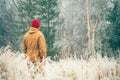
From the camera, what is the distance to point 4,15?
3791 cm

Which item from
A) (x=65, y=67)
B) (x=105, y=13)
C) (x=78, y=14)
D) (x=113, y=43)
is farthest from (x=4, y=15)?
(x=65, y=67)

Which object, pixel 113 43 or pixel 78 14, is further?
pixel 78 14

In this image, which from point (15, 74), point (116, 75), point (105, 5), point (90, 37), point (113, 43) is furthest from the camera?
point (90, 37)

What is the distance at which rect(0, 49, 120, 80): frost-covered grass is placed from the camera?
847 centimetres

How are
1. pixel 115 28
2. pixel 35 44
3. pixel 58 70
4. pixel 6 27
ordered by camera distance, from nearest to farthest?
1. pixel 35 44
2. pixel 58 70
3. pixel 115 28
4. pixel 6 27

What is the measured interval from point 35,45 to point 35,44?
28 mm

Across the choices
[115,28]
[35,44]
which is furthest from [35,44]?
[115,28]

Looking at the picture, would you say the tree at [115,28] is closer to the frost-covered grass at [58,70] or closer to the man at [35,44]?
the frost-covered grass at [58,70]

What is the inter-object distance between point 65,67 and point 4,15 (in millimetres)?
29136

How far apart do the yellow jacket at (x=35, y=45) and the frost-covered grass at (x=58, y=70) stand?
0.21 m

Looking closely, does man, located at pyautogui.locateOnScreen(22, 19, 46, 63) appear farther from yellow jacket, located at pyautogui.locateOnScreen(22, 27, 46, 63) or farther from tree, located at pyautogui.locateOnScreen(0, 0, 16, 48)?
tree, located at pyautogui.locateOnScreen(0, 0, 16, 48)

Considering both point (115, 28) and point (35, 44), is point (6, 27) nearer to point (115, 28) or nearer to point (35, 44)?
point (115, 28)

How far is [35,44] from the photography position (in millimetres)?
9242

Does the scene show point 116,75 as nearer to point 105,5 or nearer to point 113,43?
point 113,43
